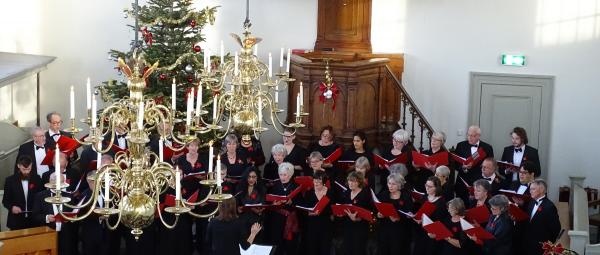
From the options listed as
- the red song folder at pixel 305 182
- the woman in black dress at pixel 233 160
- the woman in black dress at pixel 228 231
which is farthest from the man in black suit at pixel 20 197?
the red song folder at pixel 305 182

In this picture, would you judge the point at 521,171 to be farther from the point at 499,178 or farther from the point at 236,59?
the point at 236,59

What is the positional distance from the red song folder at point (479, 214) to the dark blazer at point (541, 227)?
55cm

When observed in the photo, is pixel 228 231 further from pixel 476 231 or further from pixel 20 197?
pixel 20 197

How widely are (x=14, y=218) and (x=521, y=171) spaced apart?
17.6ft

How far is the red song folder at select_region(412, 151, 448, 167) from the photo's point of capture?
945 centimetres

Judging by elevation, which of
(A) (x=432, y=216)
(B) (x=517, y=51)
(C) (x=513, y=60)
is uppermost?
(B) (x=517, y=51)

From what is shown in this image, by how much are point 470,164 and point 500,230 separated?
2.02 m

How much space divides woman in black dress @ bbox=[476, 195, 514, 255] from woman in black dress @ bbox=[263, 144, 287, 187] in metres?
2.62

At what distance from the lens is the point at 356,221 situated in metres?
8.70

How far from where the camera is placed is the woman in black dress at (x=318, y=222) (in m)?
8.77

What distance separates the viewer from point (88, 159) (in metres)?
9.72

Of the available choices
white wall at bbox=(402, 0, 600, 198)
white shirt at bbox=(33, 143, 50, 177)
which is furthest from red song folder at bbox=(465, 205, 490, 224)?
white shirt at bbox=(33, 143, 50, 177)

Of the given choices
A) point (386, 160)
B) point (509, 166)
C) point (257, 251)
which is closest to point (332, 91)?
point (386, 160)

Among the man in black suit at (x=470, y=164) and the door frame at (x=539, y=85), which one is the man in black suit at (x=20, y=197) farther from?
the door frame at (x=539, y=85)
